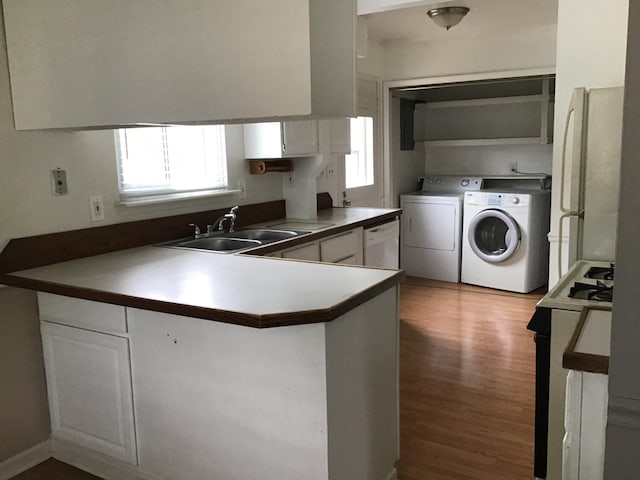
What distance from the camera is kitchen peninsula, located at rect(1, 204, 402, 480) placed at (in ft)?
5.86

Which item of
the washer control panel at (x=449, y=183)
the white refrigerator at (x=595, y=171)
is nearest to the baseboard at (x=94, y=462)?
the white refrigerator at (x=595, y=171)

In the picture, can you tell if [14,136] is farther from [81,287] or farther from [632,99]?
[632,99]

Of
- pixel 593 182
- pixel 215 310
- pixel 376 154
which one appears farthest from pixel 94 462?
pixel 376 154

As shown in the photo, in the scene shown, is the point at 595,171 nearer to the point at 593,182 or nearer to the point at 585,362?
the point at 593,182

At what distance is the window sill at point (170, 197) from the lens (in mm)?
2826

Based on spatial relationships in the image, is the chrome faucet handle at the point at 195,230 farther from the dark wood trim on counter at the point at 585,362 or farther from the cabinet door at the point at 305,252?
the dark wood trim on counter at the point at 585,362

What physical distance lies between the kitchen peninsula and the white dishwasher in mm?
1632

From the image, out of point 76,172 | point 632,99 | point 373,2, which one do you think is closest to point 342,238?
point 373,2

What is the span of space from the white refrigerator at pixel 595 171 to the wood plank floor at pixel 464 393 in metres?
0.87

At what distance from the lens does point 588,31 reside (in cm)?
295

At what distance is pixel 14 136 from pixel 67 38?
0.52m

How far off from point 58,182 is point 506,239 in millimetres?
4083

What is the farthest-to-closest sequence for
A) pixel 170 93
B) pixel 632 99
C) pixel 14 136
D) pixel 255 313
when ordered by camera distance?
pixel 14 136 < pixel 170 93 < pixel 255 313 < pixel 632 99

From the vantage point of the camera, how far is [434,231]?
5.72 metres
